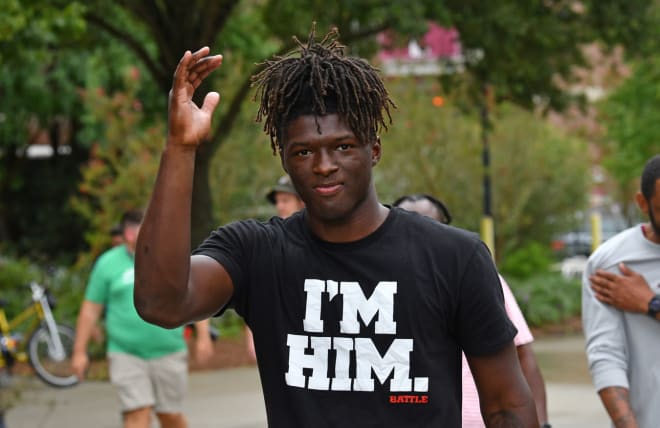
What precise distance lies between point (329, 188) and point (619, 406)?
2.22 metres

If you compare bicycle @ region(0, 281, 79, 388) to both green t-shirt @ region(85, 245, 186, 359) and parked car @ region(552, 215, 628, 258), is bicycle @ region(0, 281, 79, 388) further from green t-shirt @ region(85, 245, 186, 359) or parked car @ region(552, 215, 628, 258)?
parked car @ region(552, 215, 628, 258)

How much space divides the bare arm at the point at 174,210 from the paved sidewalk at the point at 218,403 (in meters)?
7.73

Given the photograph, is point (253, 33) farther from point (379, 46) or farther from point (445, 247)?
point (445, 247)

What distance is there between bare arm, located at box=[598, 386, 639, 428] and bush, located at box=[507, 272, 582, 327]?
13272 millimetres

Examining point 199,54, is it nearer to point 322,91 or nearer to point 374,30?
point 322,91

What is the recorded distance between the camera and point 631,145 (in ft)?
93.7

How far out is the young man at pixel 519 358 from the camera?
4125mm

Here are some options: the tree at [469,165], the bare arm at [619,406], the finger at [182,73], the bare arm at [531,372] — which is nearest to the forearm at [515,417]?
the finger at [182,73]

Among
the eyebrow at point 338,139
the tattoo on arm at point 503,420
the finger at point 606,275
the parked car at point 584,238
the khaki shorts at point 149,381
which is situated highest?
the eyebrow at point 338,139

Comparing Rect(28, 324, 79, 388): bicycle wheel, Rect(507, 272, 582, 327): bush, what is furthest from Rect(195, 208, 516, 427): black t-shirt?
Rect(507, 272, 582, 327): bush

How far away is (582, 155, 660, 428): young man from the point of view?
14.9ft

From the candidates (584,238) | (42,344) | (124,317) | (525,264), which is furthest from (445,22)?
(584,238)

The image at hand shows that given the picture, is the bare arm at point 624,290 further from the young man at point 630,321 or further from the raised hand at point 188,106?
the raised hand at point 188,106

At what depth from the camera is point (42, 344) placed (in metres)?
13.5
